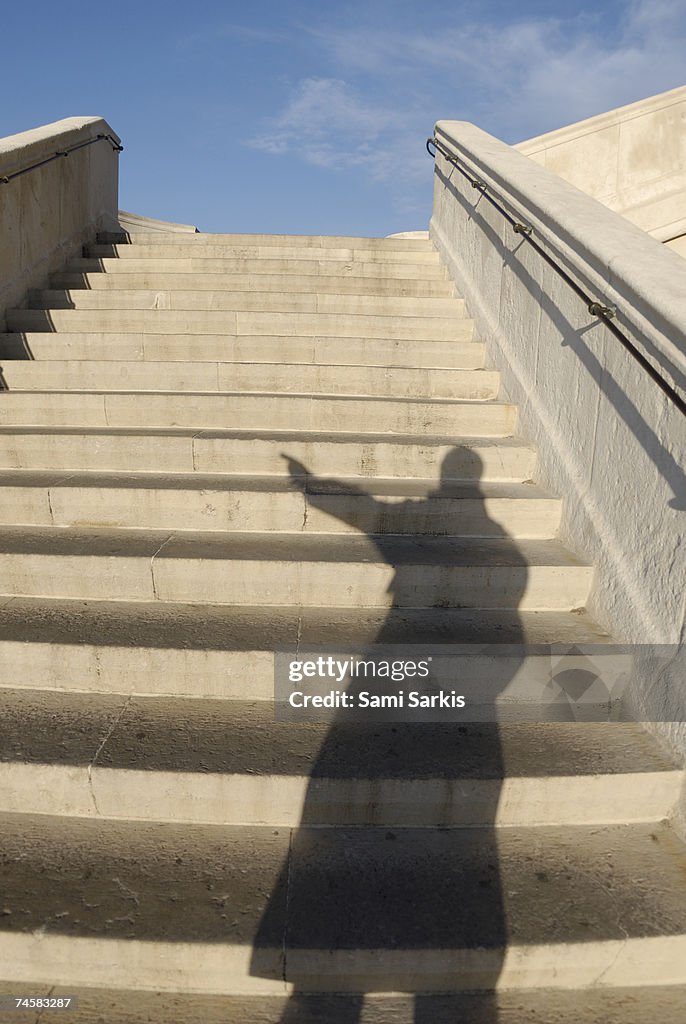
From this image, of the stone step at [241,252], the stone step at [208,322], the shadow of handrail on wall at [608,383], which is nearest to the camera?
the shadow of handrail on wall at [608,383]

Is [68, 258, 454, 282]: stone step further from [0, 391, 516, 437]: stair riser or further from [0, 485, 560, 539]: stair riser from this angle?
[0, 485, 560, 539]: stair riser

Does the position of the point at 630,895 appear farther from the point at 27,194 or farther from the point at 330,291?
the point at 27,194

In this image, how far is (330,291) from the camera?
5.88 metres

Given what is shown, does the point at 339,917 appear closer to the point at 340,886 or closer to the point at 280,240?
the point at 340,886

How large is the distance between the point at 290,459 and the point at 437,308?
8.91ft

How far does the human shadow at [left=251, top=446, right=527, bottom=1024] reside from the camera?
74.4 inches

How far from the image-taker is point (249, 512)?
11.6ft

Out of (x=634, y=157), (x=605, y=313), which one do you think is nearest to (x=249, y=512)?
(x=605, y=313)

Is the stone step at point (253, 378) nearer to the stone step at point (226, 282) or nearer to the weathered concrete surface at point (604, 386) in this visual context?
the weathered concrete surface at point (604, 386)

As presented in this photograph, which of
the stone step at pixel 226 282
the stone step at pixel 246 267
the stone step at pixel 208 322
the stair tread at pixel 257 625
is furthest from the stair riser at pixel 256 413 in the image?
the stone step at pixel 246 267

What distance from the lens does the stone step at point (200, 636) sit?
2.66m

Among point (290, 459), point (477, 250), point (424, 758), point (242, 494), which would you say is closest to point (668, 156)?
point (477, 250)

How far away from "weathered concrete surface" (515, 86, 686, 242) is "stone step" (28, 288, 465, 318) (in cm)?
217

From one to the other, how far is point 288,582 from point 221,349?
2.60 m
